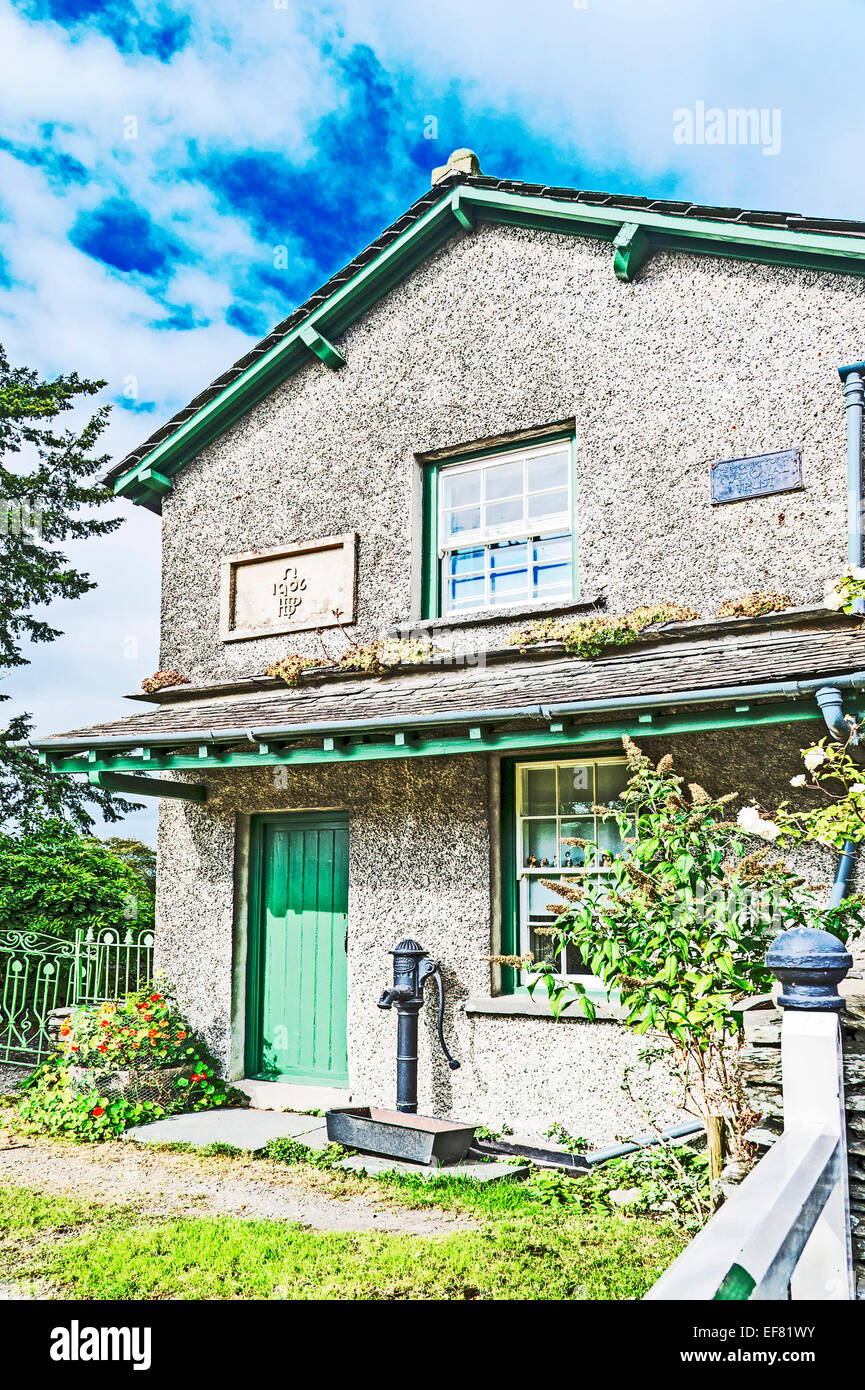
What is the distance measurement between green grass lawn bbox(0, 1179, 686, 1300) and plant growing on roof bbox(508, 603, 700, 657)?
3.93 m

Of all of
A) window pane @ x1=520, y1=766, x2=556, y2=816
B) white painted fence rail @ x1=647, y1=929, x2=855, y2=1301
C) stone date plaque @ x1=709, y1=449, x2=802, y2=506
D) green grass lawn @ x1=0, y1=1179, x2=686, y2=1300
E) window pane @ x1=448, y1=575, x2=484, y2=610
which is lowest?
green grass lawn @ x1=0, y1=1179, x2=686, y2=1300

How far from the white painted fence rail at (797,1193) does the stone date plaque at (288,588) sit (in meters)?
6.51

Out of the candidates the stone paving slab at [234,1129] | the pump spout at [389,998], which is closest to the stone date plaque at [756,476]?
the pump spout at [389,998]

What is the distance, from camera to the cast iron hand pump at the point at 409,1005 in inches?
285

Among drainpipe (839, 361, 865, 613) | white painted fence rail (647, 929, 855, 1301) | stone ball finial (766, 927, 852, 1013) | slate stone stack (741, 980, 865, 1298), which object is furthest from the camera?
drainpipe (839, 361, 865, 613)

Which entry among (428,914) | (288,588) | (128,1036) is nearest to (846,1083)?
(428,914)

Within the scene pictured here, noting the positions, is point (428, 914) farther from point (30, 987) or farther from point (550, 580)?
point (30, 987)

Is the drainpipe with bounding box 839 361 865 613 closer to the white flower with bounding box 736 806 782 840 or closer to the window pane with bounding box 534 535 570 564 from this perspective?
the window pane with bounding box 534 535 570 564

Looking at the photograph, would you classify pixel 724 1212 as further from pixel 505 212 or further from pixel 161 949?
pixel 505 212

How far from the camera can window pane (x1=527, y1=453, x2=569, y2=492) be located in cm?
832

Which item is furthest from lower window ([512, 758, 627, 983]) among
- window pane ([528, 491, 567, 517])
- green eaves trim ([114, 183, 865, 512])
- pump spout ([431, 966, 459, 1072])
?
green eaves trim ([114, 183, 865, 512])

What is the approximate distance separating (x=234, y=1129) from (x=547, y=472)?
19.3 ft
